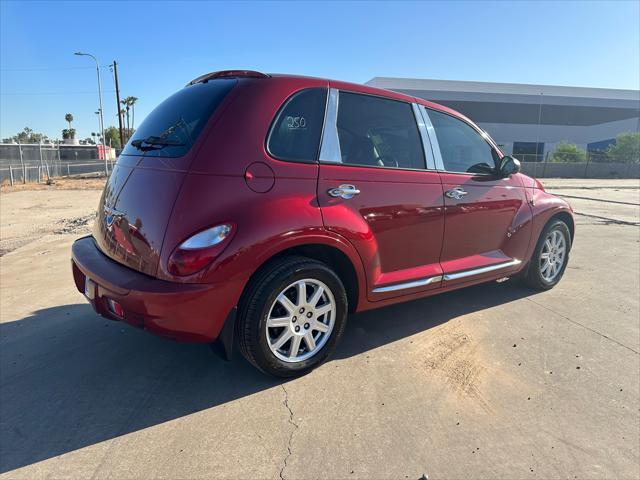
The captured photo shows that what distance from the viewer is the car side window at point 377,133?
311 cm

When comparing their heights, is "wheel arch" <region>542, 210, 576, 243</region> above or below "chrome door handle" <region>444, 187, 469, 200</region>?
below

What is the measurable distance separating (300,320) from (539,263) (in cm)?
309

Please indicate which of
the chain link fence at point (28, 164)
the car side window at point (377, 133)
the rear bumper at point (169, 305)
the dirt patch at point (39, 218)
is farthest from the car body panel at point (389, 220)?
the chain link fence at point (28, 164)

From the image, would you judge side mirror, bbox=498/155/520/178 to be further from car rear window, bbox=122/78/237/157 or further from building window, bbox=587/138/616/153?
building window, bbox=587/138/616/153

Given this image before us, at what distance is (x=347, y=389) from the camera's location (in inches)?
111

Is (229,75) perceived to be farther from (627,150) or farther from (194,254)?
(627,150)

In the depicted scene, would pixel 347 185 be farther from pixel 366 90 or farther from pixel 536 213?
pixel 536 213

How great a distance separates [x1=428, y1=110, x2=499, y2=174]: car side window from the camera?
12.3 ft

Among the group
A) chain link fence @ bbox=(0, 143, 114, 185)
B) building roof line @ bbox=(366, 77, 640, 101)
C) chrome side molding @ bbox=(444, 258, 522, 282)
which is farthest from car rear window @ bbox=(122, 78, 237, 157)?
building roof line @ bbox=(366, 77, 640, 101)

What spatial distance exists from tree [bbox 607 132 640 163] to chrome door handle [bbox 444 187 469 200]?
45.7m

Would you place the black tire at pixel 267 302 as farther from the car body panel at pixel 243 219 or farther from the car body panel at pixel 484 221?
the car body panel at pixel 484 221

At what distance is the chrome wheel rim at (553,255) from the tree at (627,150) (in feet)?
144

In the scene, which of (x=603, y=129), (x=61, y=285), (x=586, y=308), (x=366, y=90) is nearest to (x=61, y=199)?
(x=61, y=285)

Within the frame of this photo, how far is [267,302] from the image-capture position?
260cm
